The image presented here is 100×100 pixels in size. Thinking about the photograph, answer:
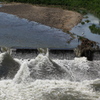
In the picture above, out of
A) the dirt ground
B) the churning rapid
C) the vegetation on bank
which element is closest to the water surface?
the dirt ground

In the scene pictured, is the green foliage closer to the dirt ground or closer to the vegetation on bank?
the dirt ground

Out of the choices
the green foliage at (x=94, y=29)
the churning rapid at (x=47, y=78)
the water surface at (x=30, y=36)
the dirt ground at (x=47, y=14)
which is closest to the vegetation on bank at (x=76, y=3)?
the dirt ground at (x=47, y=14)

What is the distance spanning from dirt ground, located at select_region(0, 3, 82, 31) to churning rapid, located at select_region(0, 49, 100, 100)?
1038 cm

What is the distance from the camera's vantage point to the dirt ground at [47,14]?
93.5ft

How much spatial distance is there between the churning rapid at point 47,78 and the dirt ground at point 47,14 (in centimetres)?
1038

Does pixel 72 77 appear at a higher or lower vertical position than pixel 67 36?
lower

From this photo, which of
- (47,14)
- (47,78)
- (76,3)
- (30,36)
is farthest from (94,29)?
(76,3)

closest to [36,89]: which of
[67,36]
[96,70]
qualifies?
[96,70]

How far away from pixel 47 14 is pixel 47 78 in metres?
18.7

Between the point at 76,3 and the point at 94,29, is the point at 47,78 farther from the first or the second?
the point at 76,3

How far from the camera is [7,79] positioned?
14.9 meters

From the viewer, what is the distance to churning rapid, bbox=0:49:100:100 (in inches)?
525

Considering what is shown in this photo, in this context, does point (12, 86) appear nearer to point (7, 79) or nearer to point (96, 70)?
point (7, 79)

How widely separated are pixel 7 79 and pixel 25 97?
2.41 meters
